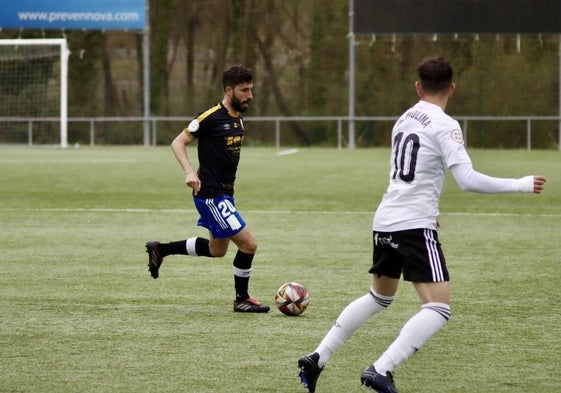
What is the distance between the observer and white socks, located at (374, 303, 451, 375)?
5.73 m

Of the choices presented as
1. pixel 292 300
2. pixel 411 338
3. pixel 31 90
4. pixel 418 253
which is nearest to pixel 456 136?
pixel 418 253

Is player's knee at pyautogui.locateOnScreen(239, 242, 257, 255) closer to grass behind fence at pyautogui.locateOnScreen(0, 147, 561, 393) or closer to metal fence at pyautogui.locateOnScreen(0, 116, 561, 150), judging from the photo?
grass behind fence at pyautogui.locateOnScreen(0, 147, 561, 393)

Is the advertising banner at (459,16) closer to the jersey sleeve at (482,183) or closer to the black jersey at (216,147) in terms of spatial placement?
the black jersey at (216,147)

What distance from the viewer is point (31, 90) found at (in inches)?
1324

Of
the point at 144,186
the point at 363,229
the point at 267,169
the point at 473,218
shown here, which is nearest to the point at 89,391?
the point at 363,229

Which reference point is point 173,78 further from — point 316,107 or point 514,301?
point 514,301

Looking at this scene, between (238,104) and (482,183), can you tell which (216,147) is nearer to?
(238,104)

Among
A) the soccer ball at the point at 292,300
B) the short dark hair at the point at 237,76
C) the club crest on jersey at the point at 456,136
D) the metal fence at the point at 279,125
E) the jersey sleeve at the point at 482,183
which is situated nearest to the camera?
the jersey sleeve at the point at 482,183

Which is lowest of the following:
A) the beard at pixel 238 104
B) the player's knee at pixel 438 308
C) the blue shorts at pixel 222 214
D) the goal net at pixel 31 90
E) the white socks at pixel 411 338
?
the white socks at pixel 411 338

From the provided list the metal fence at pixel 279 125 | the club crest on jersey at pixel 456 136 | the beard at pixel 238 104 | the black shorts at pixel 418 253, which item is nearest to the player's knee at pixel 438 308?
the black shorts at pixel 418 253

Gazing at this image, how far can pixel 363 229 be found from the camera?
13.9 m

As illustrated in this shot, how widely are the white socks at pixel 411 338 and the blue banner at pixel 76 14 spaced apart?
97.6 ft

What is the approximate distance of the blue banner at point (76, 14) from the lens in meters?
34.7

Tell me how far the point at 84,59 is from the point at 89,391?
31.6 meters
